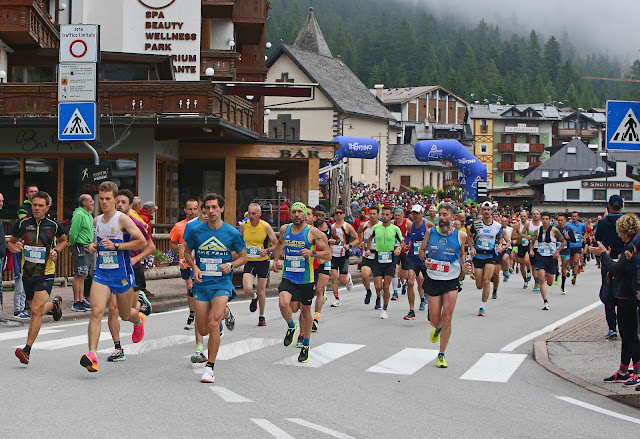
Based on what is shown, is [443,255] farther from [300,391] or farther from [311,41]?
[311,41]

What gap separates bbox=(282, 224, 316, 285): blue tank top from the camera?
36.8 feet

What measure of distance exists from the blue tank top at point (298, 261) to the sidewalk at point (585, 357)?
3.09 meters

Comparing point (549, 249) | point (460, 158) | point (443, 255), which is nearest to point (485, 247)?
point (549, 249)

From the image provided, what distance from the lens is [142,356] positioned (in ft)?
35.6

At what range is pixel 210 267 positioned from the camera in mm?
9609

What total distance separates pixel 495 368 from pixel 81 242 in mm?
7407

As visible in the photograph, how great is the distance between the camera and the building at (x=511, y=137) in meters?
124

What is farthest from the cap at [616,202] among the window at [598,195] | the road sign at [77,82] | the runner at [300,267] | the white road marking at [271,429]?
the window at [598,195]

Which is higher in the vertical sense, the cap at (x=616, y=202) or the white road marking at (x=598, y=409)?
the cap at (x=616, y=202)

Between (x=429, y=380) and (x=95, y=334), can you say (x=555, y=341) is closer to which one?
(x=429, y=380)

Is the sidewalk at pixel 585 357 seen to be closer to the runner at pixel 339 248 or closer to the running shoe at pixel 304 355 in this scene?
the running shoe at pixel 304 355

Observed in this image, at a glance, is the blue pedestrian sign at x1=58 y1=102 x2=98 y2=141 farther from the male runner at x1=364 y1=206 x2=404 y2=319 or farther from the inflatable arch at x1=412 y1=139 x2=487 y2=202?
the inflatable arch at x1=412 y1=139 x2=487 y2=202

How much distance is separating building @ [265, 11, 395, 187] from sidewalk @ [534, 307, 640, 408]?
6258 centimetres

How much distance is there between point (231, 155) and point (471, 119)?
96.2 meters
